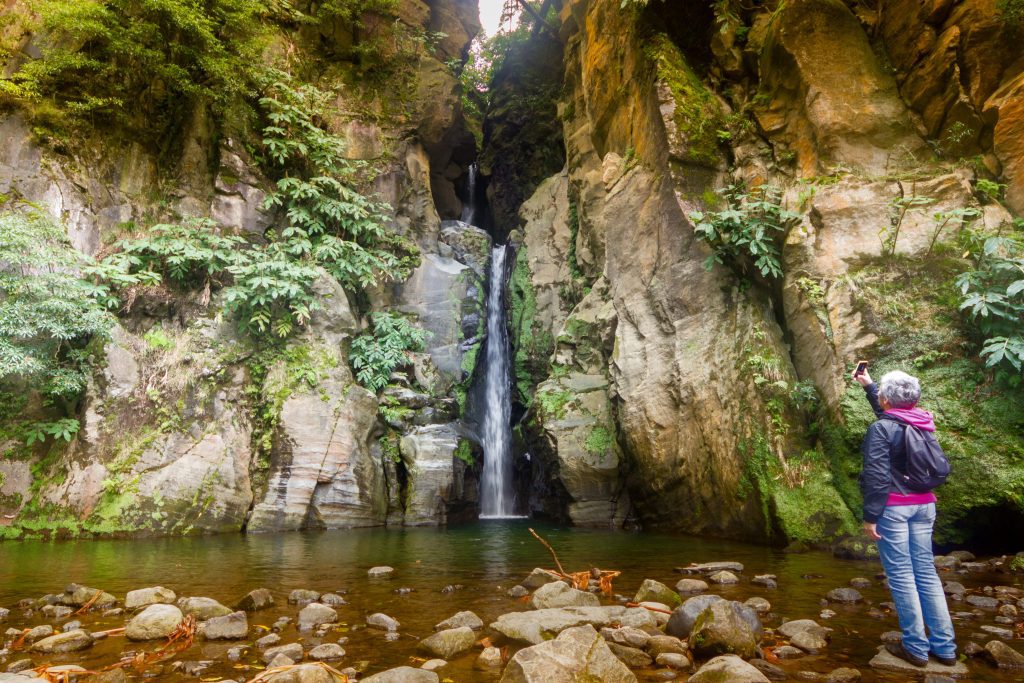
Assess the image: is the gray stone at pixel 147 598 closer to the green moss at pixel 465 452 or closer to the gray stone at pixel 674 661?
the gray stone at pixel 674 661

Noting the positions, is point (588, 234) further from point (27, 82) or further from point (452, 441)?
point (27, 82)

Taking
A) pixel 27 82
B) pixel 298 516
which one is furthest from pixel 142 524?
pixel 27 82

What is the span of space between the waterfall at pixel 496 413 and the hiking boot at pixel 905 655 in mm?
11737

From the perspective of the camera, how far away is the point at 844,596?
4.70 meters

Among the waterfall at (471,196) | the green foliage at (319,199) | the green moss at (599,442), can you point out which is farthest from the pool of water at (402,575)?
the waterfall at (471,196)

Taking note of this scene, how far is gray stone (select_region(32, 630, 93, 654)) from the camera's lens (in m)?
3.59

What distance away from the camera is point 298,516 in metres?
11.0

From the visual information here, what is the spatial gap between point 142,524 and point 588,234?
1172cm

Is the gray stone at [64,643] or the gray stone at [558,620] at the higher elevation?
the gray stone at [558,620]

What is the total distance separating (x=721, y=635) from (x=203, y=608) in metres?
3.91

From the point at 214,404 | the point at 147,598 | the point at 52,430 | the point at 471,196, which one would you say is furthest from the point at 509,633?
the point at 471,196

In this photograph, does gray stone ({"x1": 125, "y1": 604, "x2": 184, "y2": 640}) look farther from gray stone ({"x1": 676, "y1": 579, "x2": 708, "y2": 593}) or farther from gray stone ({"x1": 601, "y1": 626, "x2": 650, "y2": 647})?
gray stone ({"x1": 676, "y1": 579, "x2": 708, "y2": 593})

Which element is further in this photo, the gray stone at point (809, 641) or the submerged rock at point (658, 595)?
the submerged rock at point (658, 595)

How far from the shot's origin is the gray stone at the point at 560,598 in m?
4.53
